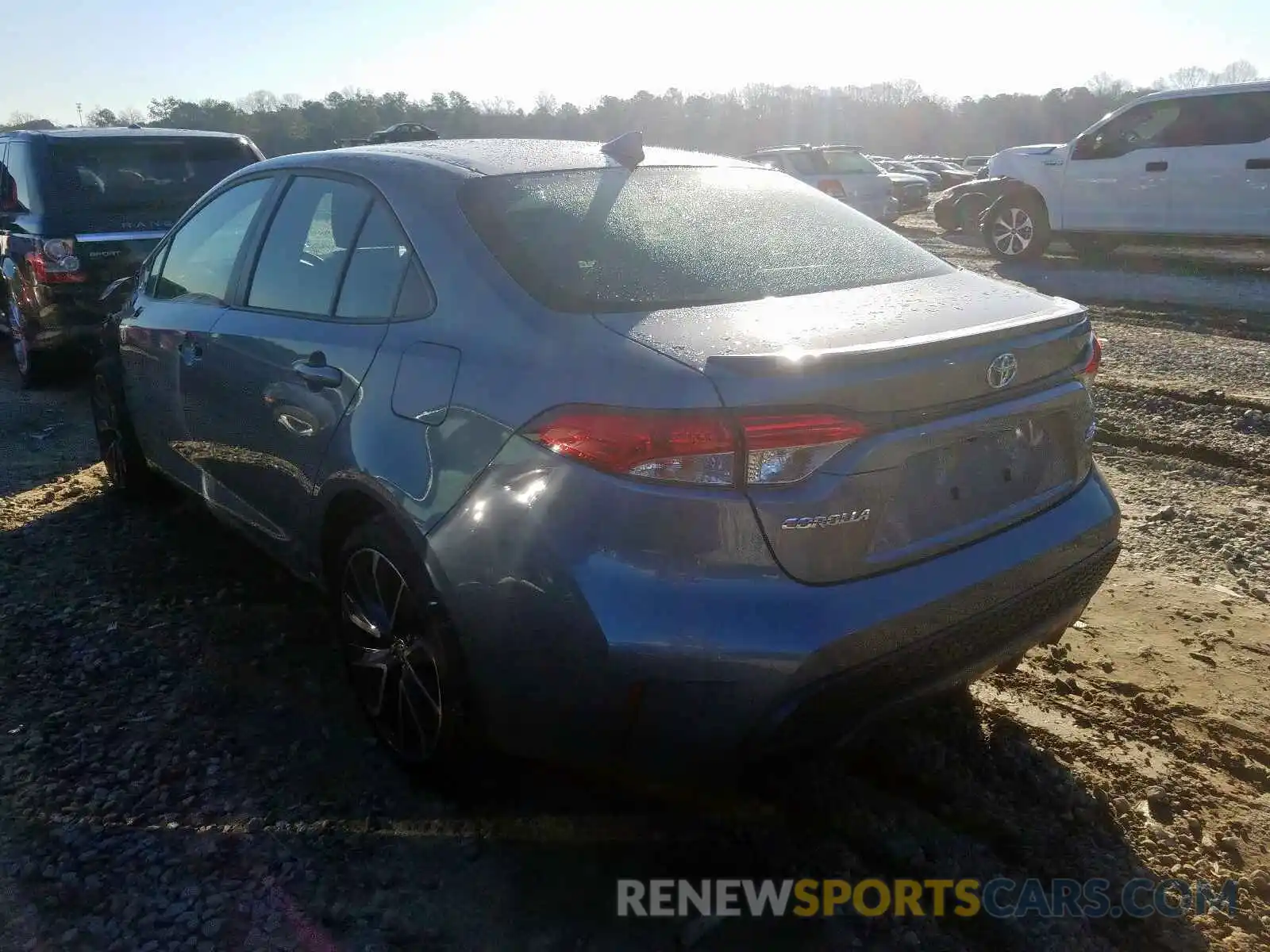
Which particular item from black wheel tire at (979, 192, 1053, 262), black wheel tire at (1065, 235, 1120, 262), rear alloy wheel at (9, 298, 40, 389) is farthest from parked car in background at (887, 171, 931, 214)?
rear alloy wheel at (9, 298, 40, 389)

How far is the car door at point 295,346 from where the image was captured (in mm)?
2816

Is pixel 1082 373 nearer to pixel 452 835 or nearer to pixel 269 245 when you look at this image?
pixel 452 835

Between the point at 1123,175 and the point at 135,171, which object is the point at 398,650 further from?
the point at 1123,175

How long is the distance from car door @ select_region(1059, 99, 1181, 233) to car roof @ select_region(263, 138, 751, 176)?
400 inches

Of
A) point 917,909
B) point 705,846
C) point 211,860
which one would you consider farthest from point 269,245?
point 917,909

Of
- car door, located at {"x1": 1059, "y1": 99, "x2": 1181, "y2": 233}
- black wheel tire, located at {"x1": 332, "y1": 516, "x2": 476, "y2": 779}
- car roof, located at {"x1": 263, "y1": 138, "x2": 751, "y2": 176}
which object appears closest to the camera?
black wheel tire, located at {"x1": 332, "y1": 516, "x2": 476, "y2": 779}

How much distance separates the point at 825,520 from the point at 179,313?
9.33 feet

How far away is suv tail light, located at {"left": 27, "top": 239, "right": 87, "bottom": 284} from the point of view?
6836mm

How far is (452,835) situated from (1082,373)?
1993 millimetres

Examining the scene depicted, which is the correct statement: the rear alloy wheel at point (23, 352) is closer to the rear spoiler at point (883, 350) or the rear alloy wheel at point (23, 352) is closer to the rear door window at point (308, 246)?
the rear door window at point (308, 246)

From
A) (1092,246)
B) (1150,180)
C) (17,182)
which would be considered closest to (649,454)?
(17,182)

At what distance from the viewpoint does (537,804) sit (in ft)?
8.94

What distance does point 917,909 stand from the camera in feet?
7.64

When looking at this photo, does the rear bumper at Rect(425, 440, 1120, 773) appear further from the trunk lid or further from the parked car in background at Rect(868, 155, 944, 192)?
the parked car in background at Rect(868, 155, 944, 192)
